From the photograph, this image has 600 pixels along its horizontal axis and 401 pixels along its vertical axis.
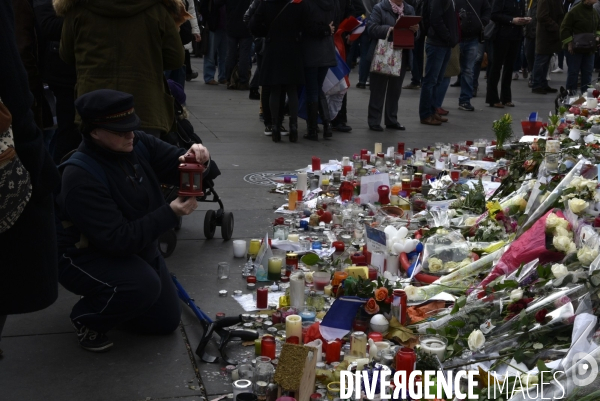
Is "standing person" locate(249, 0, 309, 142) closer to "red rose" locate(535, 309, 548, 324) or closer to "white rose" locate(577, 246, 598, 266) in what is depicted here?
"white rose" locate(577, 246, 598, 266)

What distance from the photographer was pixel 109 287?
4.00 metres

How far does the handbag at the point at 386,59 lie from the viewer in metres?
9.79

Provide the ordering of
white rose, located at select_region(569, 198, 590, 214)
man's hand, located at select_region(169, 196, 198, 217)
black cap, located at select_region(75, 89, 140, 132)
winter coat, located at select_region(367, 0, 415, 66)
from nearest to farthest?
black cap, located at select_region(75, 89, 140, 132) < man's hand, located at select_region(169, 196, 198, 217) < white rose, located at select_region(569, 198, 590, 214) < winter coat, located at select_region(367, 0, 415, 66)

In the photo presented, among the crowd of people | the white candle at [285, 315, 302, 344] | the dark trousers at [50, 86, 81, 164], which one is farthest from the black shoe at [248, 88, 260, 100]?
the white candle at [285, 315, 302, 344]

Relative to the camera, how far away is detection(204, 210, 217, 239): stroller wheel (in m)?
5.88

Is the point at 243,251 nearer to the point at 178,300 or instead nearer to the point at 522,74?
the point at 178,300

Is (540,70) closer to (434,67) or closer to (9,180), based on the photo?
(434,67)

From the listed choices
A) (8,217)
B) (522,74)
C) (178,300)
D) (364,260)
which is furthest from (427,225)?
(522,74)

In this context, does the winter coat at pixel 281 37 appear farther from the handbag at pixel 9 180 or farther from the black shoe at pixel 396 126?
the handbag at pixel 9 180

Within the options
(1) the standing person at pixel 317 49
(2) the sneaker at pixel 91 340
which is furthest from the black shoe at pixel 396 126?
(2) the sneaker at pixel 91 340

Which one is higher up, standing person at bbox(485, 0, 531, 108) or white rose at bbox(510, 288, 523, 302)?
standing person at bbox(485, 0, 531, 108)

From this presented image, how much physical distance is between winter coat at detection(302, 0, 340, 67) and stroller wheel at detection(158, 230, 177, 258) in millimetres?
4136

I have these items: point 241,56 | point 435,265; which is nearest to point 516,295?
point 435,265

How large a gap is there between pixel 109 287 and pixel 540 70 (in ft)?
39.5
